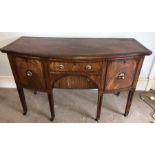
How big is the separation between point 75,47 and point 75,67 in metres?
0.21

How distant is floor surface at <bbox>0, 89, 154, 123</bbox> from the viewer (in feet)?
5.10

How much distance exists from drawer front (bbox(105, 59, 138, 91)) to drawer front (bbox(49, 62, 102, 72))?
0.35ft

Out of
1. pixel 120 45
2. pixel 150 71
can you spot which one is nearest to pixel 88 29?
pixel 120 45

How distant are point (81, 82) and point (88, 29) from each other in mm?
577

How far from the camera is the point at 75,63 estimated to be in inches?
44.8

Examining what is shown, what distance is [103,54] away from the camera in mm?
1122

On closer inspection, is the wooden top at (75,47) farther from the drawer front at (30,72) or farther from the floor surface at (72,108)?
the floor surface at (72,108)

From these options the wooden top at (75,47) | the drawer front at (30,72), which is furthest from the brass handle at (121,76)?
the drawer front at (30,72)

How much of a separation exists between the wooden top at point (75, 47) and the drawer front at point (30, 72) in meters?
0.08

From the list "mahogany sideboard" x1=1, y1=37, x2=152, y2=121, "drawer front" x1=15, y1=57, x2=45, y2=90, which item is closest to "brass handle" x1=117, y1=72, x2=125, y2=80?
"mahogany sideboard" x1=1, y1=37, x2=152, y2=121

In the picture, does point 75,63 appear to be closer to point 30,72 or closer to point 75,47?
point 75,47

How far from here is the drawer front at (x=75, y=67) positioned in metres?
1.14

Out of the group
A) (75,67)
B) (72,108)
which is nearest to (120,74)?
(75,67)

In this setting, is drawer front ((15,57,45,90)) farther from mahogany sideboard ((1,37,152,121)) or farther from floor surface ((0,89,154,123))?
floor surface ((0,89,154,123))
